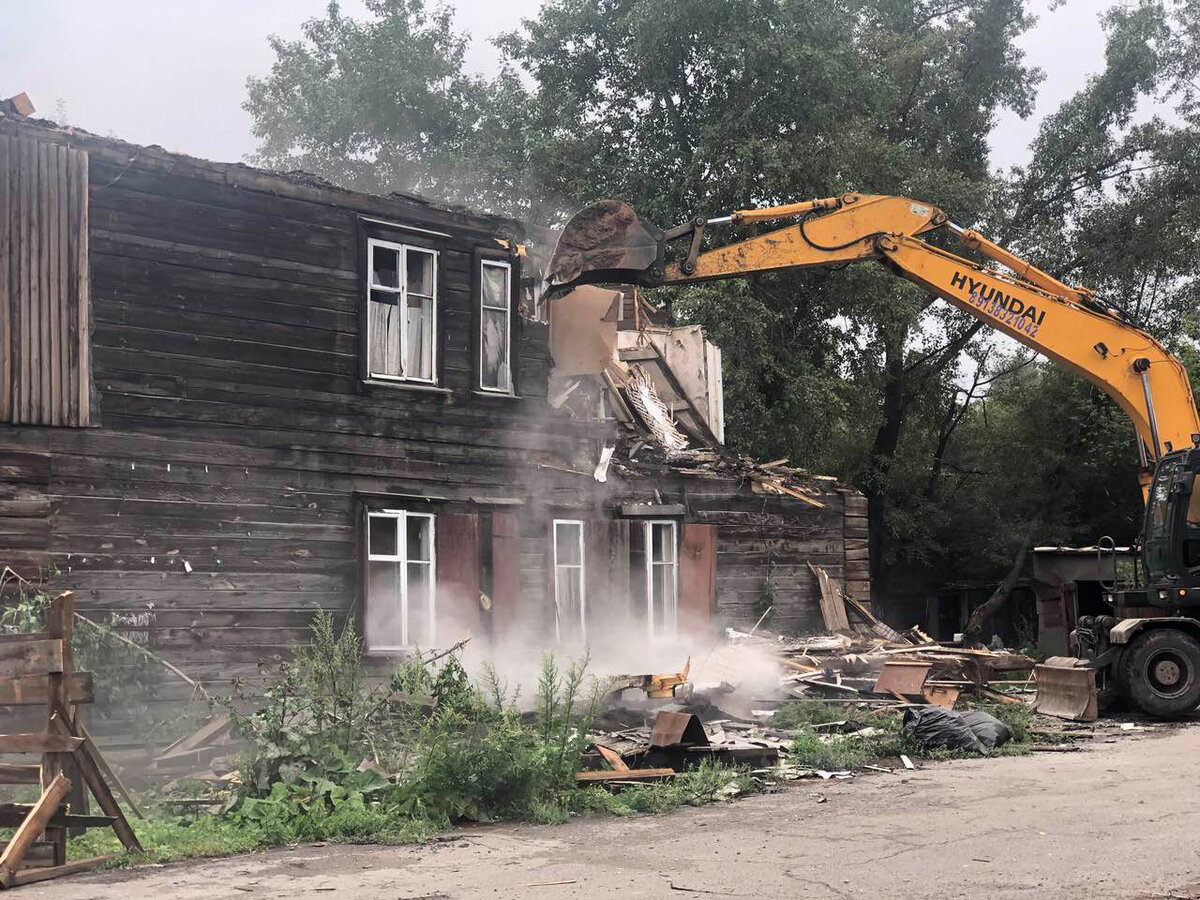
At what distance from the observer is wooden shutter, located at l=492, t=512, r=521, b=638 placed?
55.0 ft

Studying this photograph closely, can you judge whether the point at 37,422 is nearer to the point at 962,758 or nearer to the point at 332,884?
the point at 332,884

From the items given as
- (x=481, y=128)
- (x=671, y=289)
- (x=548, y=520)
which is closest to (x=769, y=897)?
(x=548, y=520)

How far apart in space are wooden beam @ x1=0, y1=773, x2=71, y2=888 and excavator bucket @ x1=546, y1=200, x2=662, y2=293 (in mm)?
8347

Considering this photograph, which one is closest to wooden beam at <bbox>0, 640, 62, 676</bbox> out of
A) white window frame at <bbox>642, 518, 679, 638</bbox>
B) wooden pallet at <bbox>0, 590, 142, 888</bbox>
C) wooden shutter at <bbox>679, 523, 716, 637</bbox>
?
wooden pallet at <bbox>0, 590, 142, 888</bbox>

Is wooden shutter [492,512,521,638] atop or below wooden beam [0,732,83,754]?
atop

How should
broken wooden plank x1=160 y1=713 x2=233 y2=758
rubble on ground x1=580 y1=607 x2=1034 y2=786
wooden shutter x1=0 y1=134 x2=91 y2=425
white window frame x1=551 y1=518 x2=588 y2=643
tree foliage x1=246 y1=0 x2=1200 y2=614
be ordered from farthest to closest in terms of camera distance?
tree foliage x1=246 y1=0 x2=1200 y2=614
white window frame x1=551 y1=518 x2=588 y2=643
wooden shutter x1=0 y1=134 x2=91 y2=425
broken wooden plank x1=160 y1=713 x2=233 y2=758
rubble on ground x1=580 y1=607 x2=1034 y2=786

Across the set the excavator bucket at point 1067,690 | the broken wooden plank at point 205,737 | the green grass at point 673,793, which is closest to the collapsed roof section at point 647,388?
the excavator bucket at point 1067,690

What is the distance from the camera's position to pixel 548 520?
17.7 m

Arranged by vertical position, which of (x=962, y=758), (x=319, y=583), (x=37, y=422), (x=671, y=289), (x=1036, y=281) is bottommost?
(x=962, y=758)

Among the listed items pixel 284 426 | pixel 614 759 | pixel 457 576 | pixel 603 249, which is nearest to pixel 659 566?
pixel 457 576

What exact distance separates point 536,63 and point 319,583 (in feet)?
75.0

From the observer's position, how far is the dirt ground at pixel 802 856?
762 cm

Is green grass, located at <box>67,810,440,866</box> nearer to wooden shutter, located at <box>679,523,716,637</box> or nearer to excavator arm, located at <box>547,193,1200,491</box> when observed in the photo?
excavator arm, located at <box>547,193,1200,491</box>

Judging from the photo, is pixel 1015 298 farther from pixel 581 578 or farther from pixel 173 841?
pixel 173 841
